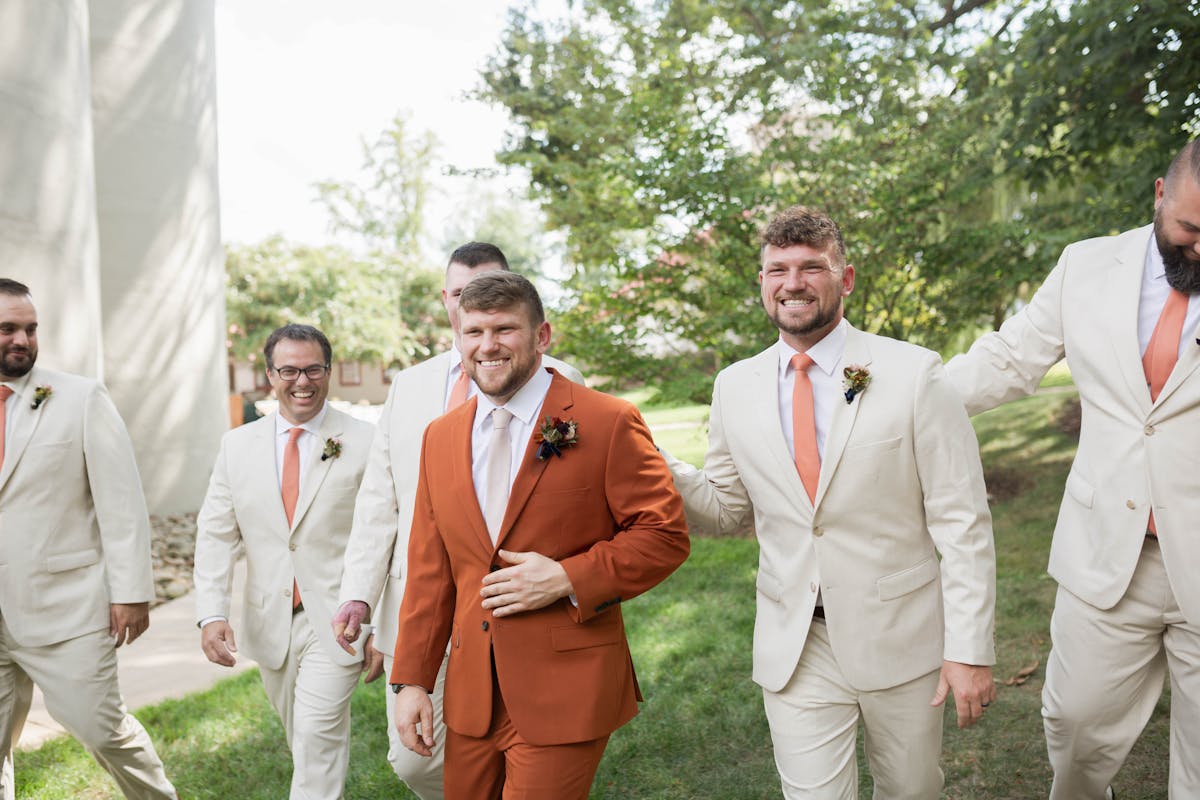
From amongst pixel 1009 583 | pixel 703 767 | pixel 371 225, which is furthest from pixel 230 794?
pixel 371 225

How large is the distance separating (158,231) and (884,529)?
1349cm

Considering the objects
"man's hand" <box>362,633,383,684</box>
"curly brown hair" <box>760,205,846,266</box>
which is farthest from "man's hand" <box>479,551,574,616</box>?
"man's hand" <box>362,633,383,684</box>

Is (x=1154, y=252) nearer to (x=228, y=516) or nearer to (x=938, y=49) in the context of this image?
(x=228, y=516)

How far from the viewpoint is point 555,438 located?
3125mm

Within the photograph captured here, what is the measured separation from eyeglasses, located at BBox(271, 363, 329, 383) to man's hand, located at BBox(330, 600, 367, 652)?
1.31 m

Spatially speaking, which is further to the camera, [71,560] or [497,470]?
[71,560]

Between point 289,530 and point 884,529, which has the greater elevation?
point 884,529

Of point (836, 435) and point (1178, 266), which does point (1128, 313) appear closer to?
point (1178, 266)

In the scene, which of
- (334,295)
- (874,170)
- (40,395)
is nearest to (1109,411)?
(40,395)

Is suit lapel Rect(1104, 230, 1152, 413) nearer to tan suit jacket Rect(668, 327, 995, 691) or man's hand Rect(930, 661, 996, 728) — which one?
tan suit jacket Rect(668, 327, 995, 691)

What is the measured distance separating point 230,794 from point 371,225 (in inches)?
1939

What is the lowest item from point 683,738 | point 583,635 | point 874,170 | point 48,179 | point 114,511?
point 683,738

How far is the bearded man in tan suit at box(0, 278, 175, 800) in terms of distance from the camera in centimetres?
440

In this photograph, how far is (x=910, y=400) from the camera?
3.38 m
